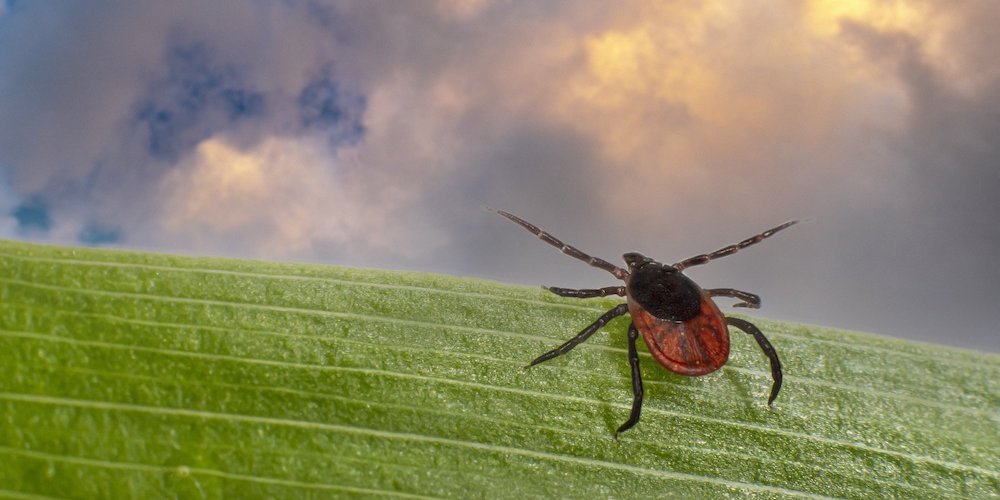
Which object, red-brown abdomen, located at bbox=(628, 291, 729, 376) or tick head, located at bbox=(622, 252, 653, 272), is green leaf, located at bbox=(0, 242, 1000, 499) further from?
tick head, located at bbox=(622, 252, 653, 272)

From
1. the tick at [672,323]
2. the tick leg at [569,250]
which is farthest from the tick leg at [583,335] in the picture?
the tick leg at [569,250]

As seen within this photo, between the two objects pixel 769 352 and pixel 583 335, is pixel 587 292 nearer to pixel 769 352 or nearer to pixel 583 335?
pixel 583 335

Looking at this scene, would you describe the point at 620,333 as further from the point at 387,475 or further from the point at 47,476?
the point at 47,476

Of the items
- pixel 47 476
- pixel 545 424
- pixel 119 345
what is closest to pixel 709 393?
pixel 545 424

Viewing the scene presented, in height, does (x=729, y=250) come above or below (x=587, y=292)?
above

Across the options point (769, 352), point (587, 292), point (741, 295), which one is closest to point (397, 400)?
point (587, 292)
